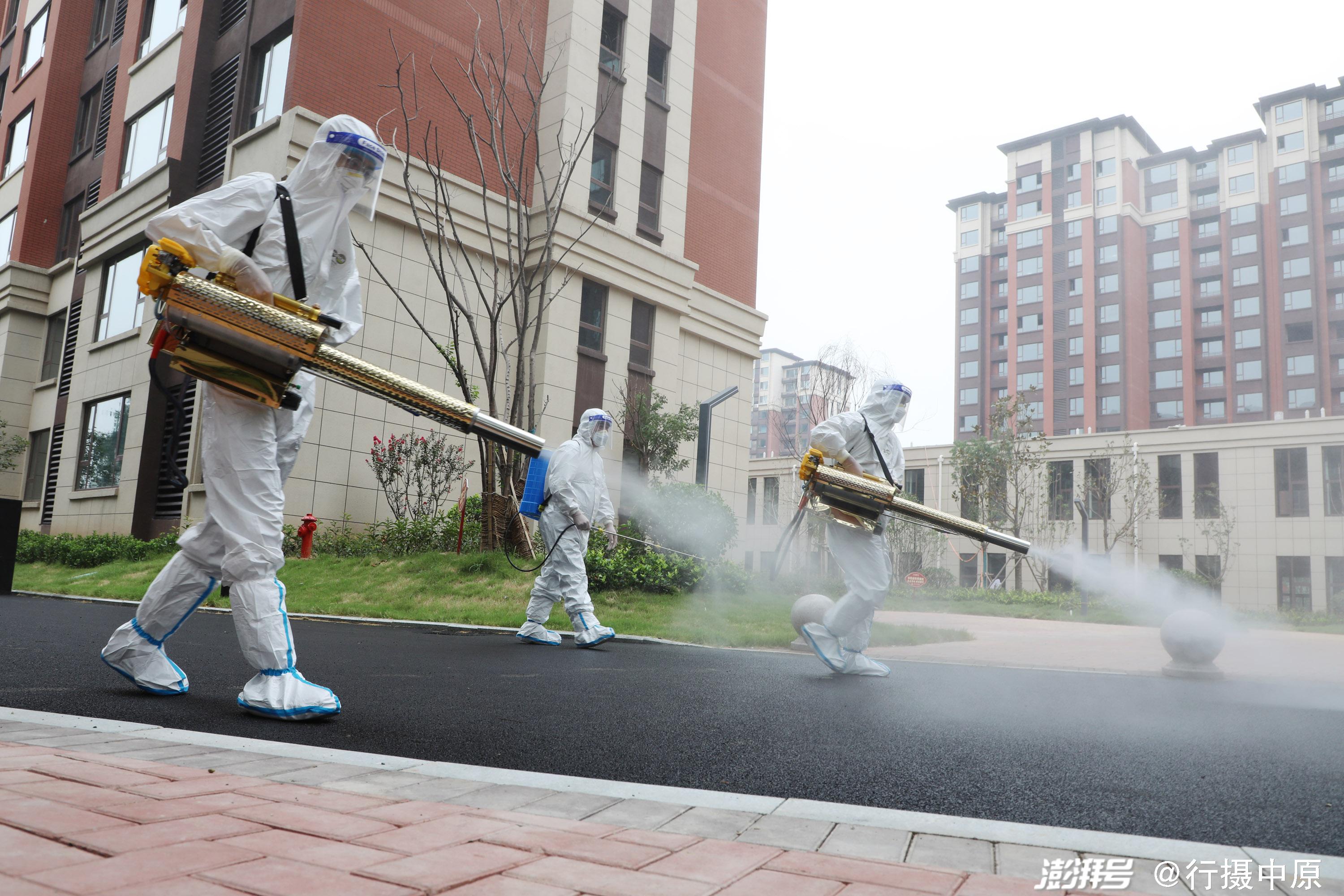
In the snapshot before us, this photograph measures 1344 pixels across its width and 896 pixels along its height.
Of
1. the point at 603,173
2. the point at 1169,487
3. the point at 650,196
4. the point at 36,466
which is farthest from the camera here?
the point at 1169,487

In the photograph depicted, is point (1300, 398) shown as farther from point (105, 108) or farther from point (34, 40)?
point (34, 40)

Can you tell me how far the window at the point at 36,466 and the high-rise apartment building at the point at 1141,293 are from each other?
5081 centimetres

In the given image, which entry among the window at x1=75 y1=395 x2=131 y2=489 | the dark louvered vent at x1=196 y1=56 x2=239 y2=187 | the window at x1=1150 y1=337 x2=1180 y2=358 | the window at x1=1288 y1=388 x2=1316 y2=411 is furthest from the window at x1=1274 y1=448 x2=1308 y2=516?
→ the window at x1=75 y1=395 x2=131 y2=489

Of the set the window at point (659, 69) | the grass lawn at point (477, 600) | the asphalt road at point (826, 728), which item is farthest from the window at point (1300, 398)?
the asphalt road at point (826, 728)

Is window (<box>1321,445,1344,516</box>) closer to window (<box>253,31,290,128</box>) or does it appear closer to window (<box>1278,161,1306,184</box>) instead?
window (<box>1278,161,1306,184</box>)

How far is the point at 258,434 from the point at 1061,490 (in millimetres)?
36674

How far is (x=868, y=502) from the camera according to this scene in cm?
636

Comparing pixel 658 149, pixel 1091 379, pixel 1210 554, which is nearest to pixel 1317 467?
pixel 1210 554

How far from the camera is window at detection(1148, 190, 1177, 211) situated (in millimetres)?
64812

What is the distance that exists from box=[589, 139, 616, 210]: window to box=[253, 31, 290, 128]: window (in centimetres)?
633

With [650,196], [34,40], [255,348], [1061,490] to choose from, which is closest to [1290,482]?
[1061,490]

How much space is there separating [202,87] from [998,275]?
63872 millimetres

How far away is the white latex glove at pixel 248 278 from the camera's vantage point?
375cm

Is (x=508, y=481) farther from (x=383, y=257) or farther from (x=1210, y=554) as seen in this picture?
(x=1210, y=554)
